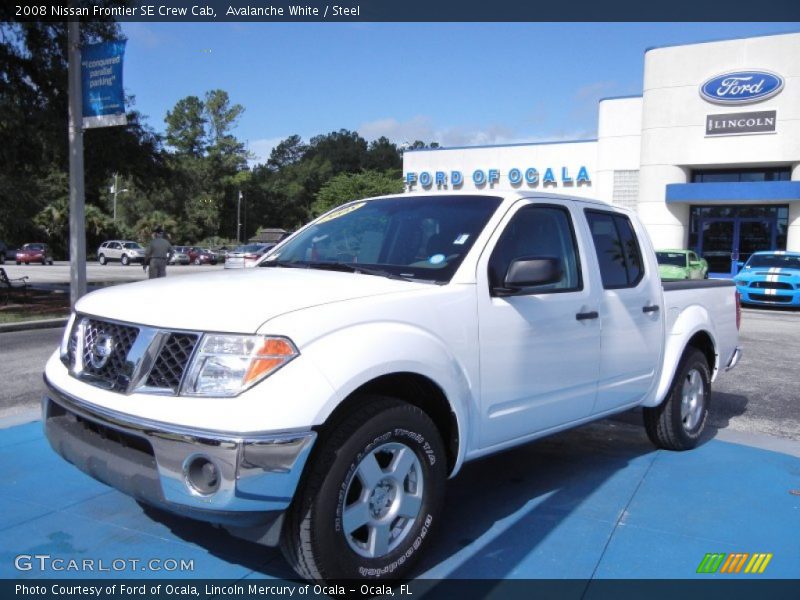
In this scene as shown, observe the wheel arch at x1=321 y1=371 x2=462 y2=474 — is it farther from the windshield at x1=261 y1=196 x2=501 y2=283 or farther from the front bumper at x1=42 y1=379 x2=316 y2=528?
the windshield at x1=261 y1=196 x2=501 y2=283

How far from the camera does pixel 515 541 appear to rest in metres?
3.81

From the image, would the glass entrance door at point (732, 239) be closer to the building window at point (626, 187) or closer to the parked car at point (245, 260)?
the building window at point (626, 187)

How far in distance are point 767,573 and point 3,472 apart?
15.0 ft

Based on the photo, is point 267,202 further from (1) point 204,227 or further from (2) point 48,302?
(2) point 48,302

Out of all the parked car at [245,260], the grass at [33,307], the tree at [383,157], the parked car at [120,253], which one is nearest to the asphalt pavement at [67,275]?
the parked car at [120,253]

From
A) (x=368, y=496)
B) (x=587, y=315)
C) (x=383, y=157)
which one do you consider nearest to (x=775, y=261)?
(x=587, y=315)

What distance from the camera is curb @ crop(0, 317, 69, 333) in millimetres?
12203

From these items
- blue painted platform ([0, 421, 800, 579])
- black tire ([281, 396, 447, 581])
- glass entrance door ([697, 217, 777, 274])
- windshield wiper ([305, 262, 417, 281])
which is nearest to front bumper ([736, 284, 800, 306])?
glass entrance door ([697, 217, 777, 274])

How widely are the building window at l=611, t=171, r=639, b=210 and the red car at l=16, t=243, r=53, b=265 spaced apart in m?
33.6

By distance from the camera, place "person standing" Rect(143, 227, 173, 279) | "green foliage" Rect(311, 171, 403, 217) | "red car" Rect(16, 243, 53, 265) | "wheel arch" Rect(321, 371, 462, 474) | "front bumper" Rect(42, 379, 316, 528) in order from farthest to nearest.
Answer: "green foliage" Rect(311, 171, 403, 217)
"red car" Rect(16, 243, 53, 265)
"person standing" Rect(143, 227, 173, 279)
"wheel arch" Rect(321, 371, 462, 474)
"front bumper" Rect(42, 379, 316, 528)

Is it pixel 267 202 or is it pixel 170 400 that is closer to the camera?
pixel 170 400

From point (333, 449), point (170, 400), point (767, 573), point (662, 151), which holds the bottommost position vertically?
point (767, 573)

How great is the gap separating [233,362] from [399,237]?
165cm

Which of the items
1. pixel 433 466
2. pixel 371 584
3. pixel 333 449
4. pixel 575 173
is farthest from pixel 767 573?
pixel 575 173
